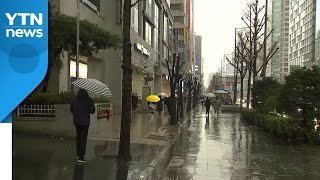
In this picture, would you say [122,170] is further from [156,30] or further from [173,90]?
[156,30]

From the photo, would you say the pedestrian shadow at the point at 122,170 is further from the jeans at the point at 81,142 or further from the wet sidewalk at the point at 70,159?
the jeans at the point at 81,142

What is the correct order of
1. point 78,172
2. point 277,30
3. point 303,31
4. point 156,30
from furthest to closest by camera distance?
point 303,31, point 277,30, point 156,30, point 78,172

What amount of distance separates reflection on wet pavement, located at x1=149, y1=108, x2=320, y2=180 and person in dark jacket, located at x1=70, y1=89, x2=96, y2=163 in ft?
5.68

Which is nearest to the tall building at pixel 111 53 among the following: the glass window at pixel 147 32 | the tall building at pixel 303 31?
the glass window at pixel 147 32

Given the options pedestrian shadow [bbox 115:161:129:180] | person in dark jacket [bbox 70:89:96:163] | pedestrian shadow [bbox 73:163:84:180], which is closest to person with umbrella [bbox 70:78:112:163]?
person in dark jacket [bbox 70:89:96:163]

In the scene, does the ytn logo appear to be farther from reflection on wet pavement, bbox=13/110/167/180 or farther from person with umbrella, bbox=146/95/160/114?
person with umbrella, bbox=146/95/160/114

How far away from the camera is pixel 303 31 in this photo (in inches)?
5098

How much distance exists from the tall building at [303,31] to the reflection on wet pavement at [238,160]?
10006 cm

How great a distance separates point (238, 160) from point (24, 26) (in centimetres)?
914

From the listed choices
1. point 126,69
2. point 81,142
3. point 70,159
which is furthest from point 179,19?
point 81,142

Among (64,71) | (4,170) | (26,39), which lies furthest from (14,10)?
(64,71)

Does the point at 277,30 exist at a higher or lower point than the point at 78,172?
higher

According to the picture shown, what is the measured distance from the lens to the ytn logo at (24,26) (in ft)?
12.5

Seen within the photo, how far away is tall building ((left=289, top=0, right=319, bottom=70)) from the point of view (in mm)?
116812
